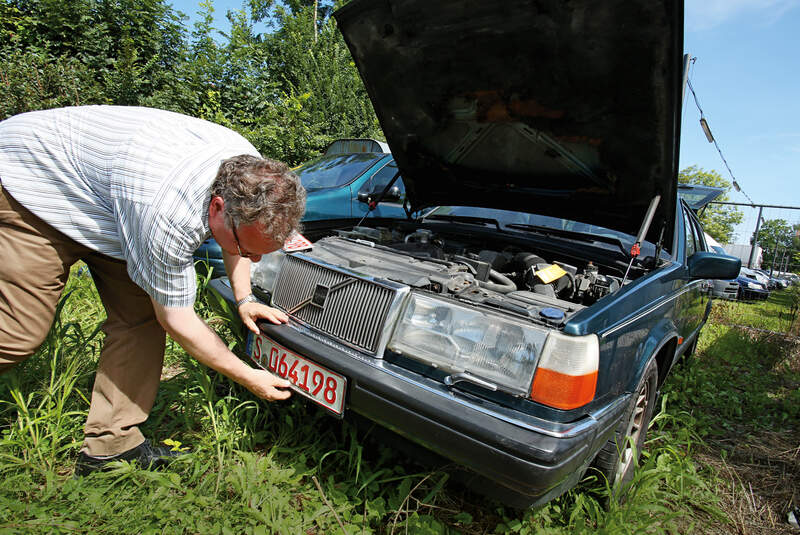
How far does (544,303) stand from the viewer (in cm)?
171

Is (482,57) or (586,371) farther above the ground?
(482,57)

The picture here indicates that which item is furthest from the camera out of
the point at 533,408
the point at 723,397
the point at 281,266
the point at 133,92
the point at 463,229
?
the point at 133,92

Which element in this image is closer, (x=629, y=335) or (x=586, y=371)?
(x=586, y=371)

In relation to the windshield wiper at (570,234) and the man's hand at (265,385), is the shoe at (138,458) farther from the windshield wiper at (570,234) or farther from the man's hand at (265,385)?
the windshield wiper at (570,234)

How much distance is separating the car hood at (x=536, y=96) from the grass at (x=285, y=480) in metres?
1.35

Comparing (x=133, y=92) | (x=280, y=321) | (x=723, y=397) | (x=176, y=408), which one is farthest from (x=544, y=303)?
(x=133, y=92)

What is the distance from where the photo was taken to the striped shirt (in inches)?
52.6

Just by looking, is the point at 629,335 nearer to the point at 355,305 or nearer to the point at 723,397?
the point at 355,305

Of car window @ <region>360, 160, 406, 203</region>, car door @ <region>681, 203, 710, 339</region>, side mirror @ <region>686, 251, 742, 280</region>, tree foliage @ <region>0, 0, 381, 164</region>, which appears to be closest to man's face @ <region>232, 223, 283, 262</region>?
car door @ <region>681, 203, 710, 339</region>

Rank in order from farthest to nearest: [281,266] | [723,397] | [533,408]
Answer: [723,397], [281,266], [533,408]

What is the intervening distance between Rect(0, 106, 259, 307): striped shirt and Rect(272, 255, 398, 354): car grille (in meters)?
0.51

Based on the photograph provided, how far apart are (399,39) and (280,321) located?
5.43 ft

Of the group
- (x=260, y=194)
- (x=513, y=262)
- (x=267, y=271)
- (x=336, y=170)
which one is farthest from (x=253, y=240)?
(x=336, y=170)

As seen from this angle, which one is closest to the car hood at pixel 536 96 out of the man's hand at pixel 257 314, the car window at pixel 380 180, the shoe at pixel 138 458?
the man's hand at pixel 257 314
